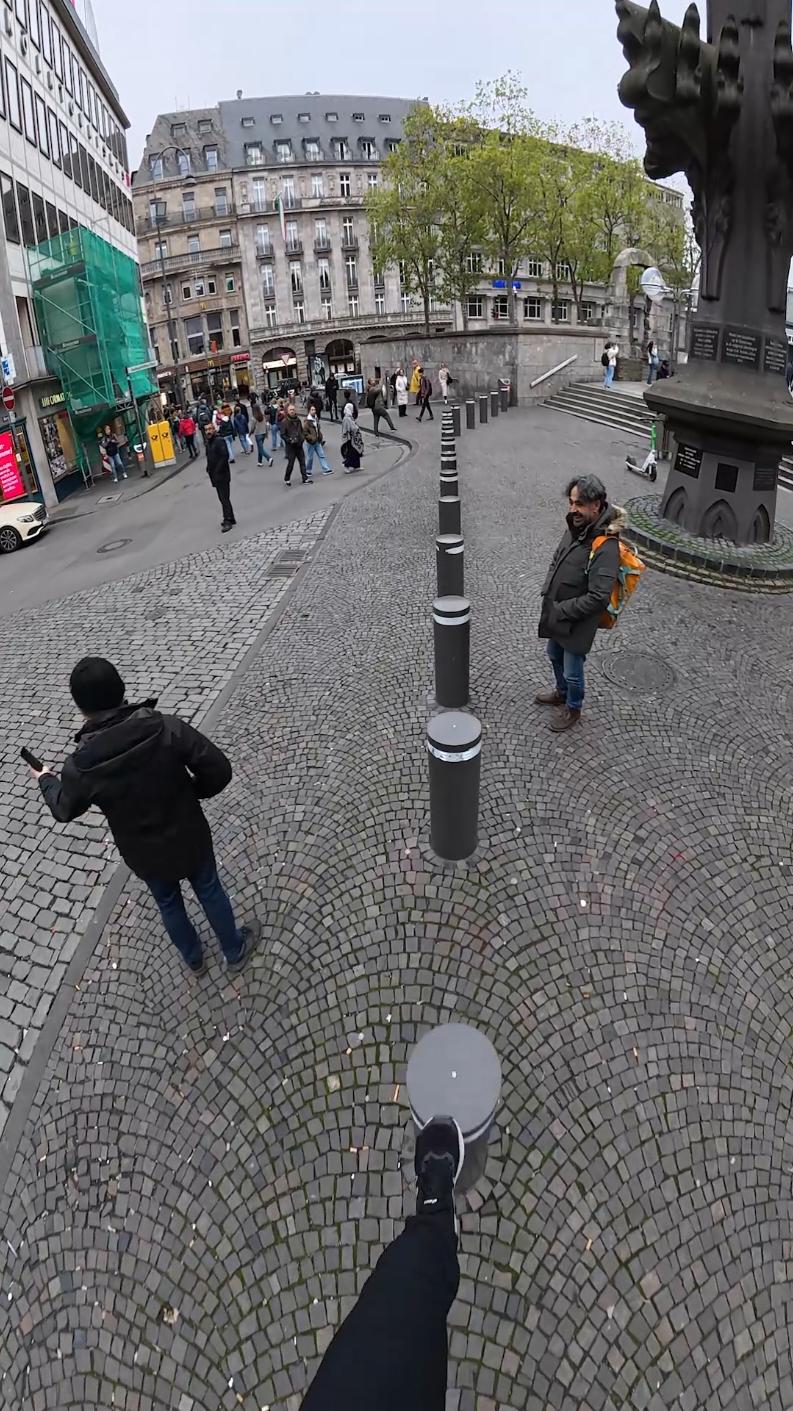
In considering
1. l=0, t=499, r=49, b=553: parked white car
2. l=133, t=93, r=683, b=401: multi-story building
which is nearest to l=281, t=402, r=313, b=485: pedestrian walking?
l=0, t=499, r=49, b=553: parked white car

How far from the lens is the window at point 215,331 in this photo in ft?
216

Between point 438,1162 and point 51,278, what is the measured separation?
1236 inches

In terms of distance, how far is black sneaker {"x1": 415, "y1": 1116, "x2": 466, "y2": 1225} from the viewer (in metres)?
2.24

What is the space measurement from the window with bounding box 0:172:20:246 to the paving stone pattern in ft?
63.0

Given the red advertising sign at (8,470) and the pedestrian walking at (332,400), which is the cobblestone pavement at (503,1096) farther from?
the pedestrian walking at (332,400)

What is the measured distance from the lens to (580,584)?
5.36 meters

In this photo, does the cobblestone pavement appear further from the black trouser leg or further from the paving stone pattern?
the black trouser leg

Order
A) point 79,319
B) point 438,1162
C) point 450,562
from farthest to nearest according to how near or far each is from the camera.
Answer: point 79,319
point 450,562
point 438,1162

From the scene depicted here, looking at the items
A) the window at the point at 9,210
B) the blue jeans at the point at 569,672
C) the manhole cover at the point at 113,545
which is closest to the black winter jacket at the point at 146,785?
→ the blue jeans at the point at 569,672

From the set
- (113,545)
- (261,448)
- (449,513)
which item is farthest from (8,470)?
(449,513)

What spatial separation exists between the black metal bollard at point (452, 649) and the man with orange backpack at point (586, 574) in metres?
0.62

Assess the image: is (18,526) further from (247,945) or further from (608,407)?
(608,407)

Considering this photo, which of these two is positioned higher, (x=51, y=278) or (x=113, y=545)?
(x=51, y=278)

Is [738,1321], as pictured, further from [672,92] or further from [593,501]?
[672,92]
